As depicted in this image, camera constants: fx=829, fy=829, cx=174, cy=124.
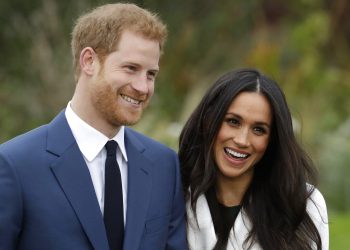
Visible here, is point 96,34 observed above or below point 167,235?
above

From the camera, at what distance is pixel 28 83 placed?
1475 centimetres

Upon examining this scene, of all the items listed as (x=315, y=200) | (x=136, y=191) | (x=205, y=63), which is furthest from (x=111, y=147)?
(x=205, y=63)

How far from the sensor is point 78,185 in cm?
351

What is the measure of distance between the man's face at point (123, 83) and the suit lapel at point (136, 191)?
260 millimetres

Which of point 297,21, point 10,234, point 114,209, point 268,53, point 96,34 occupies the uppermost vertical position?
point 297,21

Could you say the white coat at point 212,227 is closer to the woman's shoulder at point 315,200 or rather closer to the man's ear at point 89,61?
the woman's shoulder at point 315,200

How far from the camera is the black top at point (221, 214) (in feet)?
13.9

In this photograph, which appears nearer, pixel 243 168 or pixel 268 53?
pixel 243 168

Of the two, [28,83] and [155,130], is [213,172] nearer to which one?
[155,130]

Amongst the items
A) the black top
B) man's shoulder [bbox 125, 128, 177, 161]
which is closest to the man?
man's shoulder [bbox 125, 128, 177, 161]

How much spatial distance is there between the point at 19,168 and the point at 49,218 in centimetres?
24

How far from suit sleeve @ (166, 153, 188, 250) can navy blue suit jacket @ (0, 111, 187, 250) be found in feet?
0.19

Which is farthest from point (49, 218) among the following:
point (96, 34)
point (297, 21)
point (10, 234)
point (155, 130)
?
point (297, 21)

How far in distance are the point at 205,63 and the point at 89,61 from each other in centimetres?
1345
